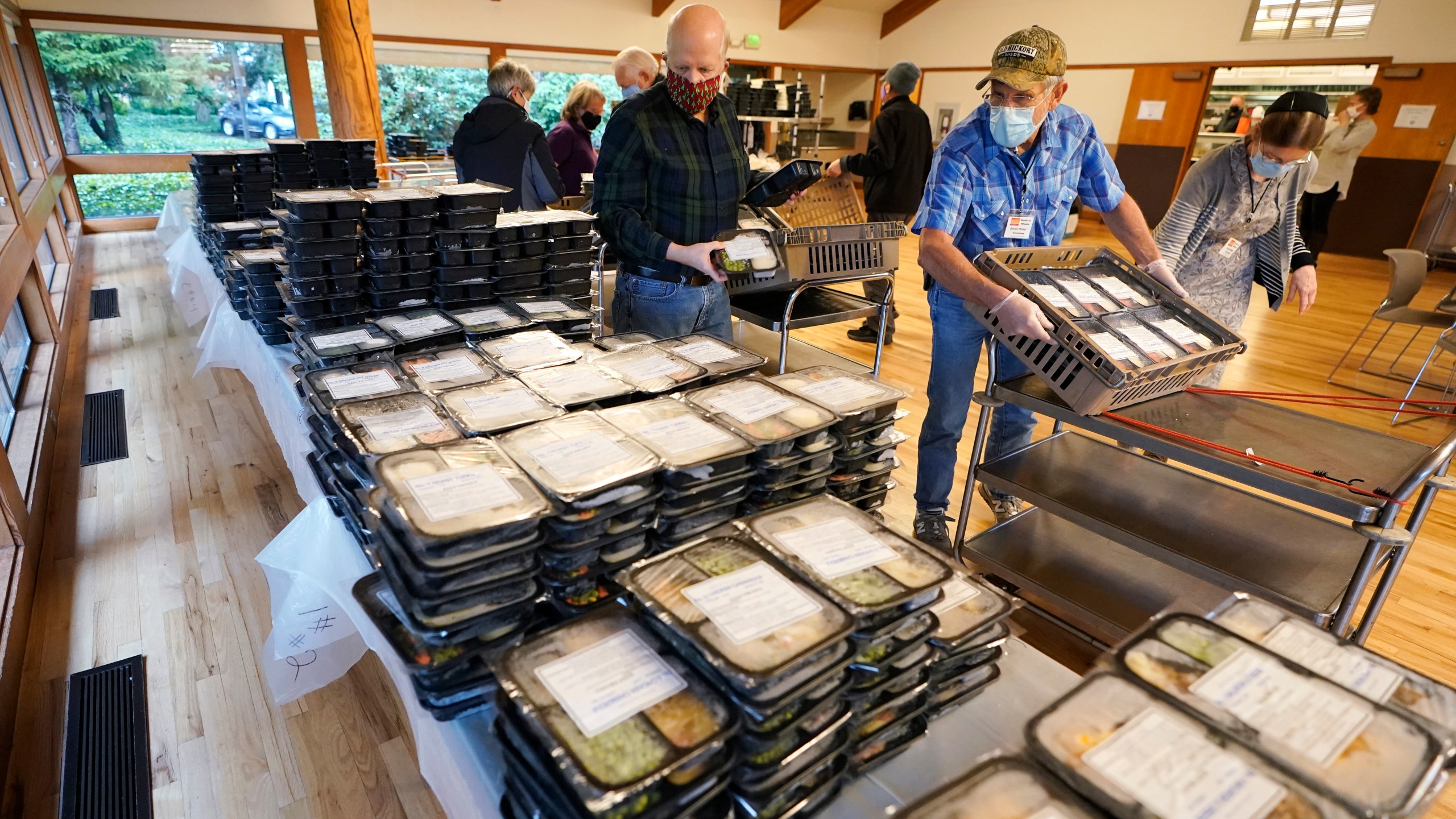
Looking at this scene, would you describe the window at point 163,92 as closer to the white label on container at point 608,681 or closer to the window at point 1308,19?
the white label on container at point 608,681

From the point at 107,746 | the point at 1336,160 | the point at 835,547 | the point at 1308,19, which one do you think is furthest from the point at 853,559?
the point at 1308,19

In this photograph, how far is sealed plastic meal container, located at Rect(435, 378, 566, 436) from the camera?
1232 millimetres

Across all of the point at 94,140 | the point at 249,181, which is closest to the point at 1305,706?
the point at 249,181

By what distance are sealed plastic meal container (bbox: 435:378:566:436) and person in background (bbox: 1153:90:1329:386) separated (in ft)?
6.63

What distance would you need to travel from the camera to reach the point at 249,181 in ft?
10.0

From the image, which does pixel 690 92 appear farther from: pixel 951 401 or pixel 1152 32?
pixel 1152 32

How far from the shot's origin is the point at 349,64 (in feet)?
13.4

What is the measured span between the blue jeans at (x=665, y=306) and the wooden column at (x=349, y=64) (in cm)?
289

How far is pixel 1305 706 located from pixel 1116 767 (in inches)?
9.7

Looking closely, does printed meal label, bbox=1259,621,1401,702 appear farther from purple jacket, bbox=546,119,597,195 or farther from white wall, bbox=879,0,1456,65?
white wall, bbox=879,0,1456,65

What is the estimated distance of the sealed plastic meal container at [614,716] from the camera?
2.19ft

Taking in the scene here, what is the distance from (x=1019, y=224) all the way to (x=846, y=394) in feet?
3.29

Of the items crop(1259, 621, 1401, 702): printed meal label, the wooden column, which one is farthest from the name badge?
the wooden column

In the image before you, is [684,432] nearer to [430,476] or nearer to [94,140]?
[430,476]
